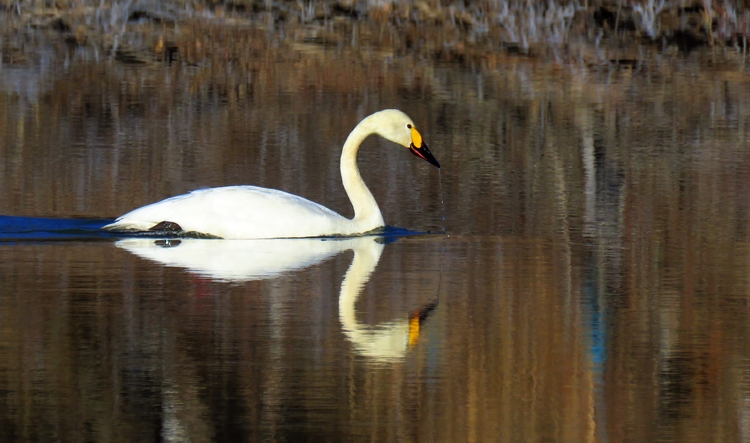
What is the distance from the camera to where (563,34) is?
25141 mm

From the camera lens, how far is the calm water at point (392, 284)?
5.48 meters

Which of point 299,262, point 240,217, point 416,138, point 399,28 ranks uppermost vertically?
point 399,28

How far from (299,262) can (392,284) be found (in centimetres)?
89

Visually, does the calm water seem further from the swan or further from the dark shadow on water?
the swan

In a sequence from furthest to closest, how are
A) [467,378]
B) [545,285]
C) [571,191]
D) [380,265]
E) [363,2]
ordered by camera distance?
[363,2], [571,191], [380,265], [545,285], [467,378]

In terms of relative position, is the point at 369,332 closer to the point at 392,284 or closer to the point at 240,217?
the point at 392,284

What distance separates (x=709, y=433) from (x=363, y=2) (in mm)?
23634

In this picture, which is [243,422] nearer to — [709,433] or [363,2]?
[709,433]

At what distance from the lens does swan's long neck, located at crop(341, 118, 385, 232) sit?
10070 mm

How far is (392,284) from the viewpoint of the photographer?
26.1ft

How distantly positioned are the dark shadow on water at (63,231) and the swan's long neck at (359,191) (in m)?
0.11

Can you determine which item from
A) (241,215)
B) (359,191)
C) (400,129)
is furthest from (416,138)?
(241,215)

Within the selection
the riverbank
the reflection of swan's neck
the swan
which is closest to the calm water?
the reflection of swan's neck

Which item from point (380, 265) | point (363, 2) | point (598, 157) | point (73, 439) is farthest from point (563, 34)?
point (73, 439)
